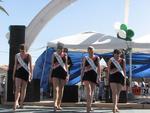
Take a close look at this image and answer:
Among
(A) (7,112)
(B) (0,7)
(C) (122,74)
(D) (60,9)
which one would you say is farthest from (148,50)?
(B) (0,7)

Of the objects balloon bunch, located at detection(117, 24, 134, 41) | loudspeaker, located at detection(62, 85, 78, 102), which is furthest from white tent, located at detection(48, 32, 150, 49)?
loudspeaker, located at detection(62, 85, 78, 102)

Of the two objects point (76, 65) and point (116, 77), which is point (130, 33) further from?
point (116, 77)

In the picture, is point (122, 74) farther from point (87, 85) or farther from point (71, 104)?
point (71, 104)

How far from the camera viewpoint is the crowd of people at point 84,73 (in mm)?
10781

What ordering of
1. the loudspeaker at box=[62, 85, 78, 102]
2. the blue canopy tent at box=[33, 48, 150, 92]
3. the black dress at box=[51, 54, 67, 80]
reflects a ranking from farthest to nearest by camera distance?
the blue canopy tent at box=[33, 48, 150, 92] → the loudspeaker at box=[62, 85, 78, 102] → the black dress at box=[51, 54, 67, 80]

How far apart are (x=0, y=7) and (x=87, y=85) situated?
16.1 feet

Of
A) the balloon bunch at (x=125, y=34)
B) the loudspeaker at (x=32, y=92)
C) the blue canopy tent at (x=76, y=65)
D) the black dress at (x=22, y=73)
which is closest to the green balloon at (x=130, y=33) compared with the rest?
the balloon bunch at (x=125, y=34)

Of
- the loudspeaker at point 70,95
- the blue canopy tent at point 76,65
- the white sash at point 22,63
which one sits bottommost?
the loudspeaker at point 70,95

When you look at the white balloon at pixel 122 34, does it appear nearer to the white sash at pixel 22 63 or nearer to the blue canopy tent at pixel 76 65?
the blue canopy tent at pixel 76 65

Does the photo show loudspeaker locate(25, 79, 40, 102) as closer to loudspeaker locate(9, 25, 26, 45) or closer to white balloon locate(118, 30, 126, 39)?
loudspeaker locate(9, 25, 26, 45)

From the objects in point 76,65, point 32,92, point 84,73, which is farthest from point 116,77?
point 76,65

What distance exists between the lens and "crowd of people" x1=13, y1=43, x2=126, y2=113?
10781 mm

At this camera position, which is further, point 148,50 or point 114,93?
point 148,50

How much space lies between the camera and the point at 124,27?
58.2 feet
